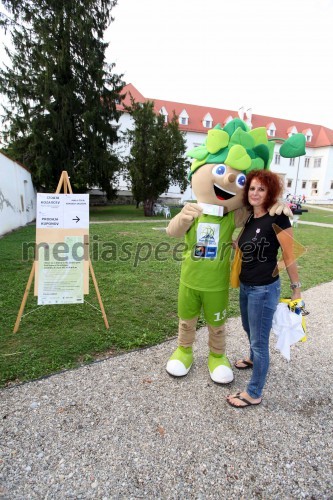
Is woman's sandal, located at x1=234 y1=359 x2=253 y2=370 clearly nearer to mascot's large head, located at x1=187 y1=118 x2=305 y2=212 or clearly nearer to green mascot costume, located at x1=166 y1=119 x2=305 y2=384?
green mascot costume, located at x1=166 y1=119 x2=305 y2=384

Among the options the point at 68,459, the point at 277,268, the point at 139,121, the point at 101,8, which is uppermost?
the point at 101,8

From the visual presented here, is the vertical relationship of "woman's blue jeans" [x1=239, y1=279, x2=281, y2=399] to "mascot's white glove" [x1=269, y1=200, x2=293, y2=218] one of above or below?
below

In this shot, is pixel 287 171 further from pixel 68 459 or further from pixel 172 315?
pixel 68 459

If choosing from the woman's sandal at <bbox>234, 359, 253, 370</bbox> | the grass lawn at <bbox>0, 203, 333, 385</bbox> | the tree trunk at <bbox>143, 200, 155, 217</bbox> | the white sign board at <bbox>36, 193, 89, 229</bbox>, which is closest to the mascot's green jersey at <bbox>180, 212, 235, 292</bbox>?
the woman's sandal at <bbox>234, 359, 253, 370</bbox>

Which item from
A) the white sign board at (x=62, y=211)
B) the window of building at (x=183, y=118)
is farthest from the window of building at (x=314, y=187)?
the white sign board at (x=62, y=211)

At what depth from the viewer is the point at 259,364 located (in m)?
2.32

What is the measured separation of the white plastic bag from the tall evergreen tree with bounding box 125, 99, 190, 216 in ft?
50.9

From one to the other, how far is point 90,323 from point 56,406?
153cm

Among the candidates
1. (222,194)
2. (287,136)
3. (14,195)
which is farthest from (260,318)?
(287,136)

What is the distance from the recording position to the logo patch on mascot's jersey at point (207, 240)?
2588mm

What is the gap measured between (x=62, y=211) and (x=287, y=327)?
2705 millimetres

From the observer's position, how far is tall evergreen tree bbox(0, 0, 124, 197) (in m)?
15.2

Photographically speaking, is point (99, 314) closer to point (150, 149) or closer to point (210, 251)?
point (210, 251)

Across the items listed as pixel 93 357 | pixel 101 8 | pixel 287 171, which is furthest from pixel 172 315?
pixel 287 171
